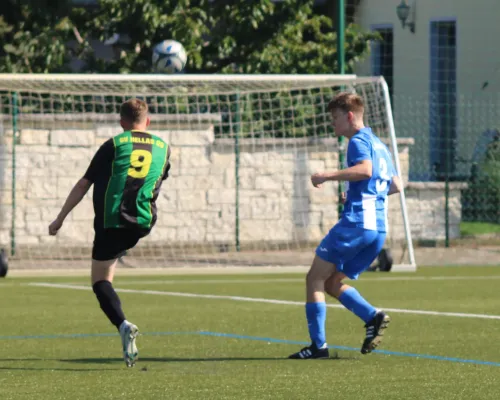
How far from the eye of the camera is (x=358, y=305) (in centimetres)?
944

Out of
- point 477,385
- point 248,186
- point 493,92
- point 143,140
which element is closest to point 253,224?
point 248,186

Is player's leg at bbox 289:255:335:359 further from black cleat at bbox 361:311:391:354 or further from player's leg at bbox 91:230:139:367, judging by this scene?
player's leg at bbox 91:230:139:367

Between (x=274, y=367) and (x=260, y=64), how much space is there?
49.7ft

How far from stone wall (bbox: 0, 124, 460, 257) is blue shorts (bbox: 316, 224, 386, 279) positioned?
11.9m

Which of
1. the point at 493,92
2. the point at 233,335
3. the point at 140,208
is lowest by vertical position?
the point at 233,335

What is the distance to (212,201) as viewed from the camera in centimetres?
2156

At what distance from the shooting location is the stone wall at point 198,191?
21.1 m

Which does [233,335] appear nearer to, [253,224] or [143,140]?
[143,140]

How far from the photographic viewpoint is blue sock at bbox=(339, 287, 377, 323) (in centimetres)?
935

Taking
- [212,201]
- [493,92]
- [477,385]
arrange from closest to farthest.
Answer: [477,385], [212,201], [493,92]

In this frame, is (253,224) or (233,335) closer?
(233,335)

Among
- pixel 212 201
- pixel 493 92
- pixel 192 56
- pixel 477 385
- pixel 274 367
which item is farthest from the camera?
pixel 493 92

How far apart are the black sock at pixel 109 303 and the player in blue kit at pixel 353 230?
3.89ft

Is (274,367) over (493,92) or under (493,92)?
under
